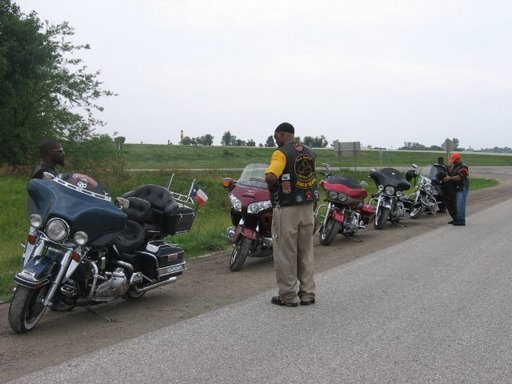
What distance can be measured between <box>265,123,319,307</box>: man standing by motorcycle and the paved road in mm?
277

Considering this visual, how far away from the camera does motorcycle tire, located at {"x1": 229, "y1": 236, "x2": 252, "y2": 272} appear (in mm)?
8805

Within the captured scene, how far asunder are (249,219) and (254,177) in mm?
808

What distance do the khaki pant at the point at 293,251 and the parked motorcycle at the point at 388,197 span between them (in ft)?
25.2

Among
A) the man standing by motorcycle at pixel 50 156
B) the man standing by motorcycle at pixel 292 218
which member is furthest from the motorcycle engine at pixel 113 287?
the man standing by motorcycle at pixel 292 218

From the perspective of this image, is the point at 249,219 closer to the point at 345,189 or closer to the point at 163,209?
the point at 163,209

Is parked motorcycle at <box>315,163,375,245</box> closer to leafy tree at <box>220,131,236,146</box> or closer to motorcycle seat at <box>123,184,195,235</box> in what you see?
motorcycle seat at <box>123,184,195,235</box>

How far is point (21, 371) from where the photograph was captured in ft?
15.1

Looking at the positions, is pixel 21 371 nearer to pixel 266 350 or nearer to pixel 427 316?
pixel 266 350

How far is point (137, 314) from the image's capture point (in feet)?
21.1

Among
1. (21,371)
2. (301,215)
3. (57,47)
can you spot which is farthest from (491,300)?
(57,47)

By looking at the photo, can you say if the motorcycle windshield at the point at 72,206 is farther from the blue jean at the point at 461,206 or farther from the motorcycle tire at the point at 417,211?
the motorcycle tire at the point at 417,211

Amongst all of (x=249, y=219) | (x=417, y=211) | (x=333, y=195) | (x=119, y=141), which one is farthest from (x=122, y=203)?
(x=119, y=141)

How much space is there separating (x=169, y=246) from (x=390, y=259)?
4430 millimetres

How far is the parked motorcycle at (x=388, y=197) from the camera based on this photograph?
14.5 meters
